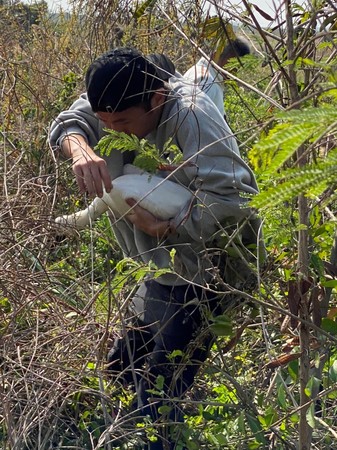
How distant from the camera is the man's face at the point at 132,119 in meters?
3.19

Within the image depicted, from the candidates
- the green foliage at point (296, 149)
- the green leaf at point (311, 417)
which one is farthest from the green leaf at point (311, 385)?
the green foliage at point (296, 149)

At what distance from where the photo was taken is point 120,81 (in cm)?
314

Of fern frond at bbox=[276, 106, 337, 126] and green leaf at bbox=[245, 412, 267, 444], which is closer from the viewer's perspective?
fern frond at bbox=[276, 106, 337, 126]

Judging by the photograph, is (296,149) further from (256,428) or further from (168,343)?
(168,343)

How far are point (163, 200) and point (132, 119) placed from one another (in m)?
0.30

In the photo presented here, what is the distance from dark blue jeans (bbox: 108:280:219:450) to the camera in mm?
3221

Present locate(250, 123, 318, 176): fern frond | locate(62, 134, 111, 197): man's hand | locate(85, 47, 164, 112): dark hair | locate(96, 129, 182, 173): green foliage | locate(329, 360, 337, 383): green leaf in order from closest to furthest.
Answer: locate(250, 123, 318, 176): fern frond → locate(96, 129, 182, 173): green foliage → locate(329, 360, 337, 383): green leaf → locate(62, 134, 111, 197): man's hand → locate(85, 47, 164, 112): dark hair

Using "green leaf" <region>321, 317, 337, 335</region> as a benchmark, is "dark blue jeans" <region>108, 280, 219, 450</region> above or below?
below

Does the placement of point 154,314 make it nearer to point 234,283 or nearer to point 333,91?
point 234,283

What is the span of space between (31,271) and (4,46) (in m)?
3.95

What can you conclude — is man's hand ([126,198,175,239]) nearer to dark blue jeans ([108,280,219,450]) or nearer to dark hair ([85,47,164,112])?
dark blue jeans ([108,280,219,450])

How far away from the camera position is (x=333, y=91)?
165 centimetres

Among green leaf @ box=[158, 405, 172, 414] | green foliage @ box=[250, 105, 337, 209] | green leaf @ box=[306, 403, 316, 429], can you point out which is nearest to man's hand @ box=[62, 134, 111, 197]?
green leaf @ box=[158, 405, 172, 414]

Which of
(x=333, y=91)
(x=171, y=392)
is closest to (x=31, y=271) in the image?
(x=171, y=392)
